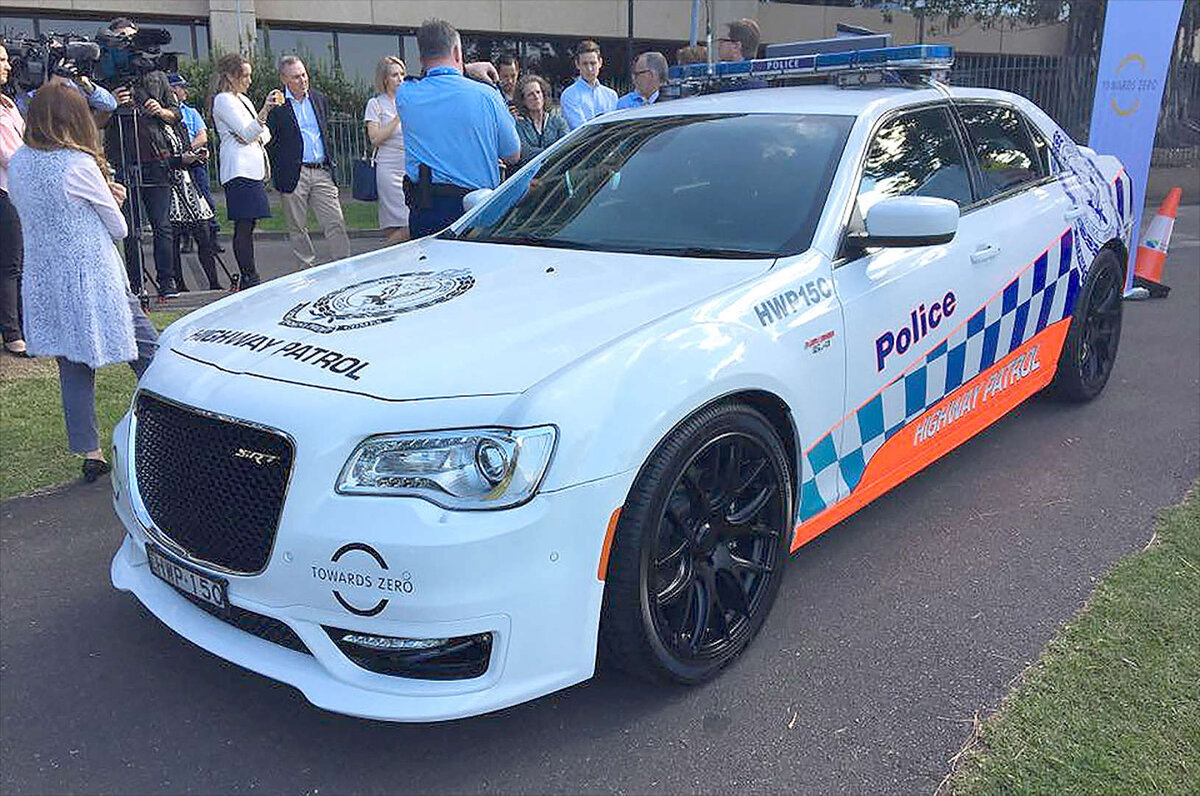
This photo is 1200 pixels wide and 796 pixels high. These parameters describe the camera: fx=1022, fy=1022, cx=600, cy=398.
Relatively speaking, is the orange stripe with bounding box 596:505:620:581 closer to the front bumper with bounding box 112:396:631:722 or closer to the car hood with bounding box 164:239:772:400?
the front bumper with bounding box 112:396:631:722

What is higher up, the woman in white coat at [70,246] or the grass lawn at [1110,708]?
the woman in white coat at [70,246]

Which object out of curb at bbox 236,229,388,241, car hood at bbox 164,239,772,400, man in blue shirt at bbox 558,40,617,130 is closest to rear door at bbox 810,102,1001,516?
car hood at bbox 164,239,772,400

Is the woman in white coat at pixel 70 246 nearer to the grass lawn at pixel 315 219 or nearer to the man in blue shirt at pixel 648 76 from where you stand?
the man in blue shirt at pixel 648 76

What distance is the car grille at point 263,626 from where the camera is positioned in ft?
8.11

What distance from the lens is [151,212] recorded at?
26.4 ft

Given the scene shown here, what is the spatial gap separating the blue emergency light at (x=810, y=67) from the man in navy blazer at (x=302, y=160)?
386cm

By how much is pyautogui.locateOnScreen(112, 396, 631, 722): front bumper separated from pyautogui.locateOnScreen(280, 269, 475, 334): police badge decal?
0.64 m

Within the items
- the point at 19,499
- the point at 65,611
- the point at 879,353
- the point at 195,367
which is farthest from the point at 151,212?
the point at 879,353

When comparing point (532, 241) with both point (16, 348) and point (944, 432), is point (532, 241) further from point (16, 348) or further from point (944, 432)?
point (16, 348)

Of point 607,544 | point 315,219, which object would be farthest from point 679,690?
point 315,219

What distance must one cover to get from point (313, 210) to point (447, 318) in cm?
612

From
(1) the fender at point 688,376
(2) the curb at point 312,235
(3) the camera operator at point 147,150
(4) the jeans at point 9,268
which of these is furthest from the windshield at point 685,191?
(2) the curb at point 312,235

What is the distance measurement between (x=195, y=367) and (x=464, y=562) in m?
1.02

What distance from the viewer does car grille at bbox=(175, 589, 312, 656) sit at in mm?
2471
